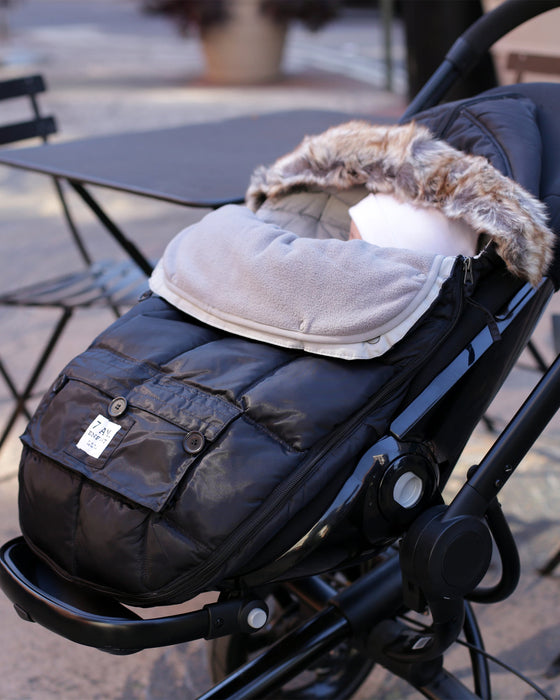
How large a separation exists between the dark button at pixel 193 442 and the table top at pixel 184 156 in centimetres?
83

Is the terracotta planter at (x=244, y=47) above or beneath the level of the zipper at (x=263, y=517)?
beneath

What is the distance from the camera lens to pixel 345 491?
1.25 meters

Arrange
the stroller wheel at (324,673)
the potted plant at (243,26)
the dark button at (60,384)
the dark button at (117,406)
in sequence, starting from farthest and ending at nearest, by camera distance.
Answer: the potted plant at (243,26), the stroller wheel at (324,673), the dark button at (60,384), the dark button at (117,406)

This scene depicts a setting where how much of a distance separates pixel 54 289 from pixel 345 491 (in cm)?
156

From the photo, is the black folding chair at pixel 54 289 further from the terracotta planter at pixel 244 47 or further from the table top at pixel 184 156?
the terracotta planter at pixel 244 47

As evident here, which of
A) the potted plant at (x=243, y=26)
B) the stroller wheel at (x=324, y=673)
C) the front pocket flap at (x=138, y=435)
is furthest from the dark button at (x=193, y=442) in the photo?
the potted plant at (x=243, y=26)

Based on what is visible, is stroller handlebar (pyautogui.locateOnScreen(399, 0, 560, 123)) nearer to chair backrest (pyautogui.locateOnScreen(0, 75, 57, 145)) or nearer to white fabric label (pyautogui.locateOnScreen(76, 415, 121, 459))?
white fabric label (pyautogui.locateOnScreen(76, 415, 121, 459))

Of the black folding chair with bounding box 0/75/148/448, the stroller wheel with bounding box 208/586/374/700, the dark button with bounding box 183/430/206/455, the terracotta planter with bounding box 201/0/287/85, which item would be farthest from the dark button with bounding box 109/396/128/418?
the terracotta planter with bounding box 201/0/287/85

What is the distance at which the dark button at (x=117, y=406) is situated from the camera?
127cm

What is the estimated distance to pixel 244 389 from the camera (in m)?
1.27

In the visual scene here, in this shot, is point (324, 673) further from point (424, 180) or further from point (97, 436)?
point (424, 180)

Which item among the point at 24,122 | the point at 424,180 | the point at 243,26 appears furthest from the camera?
the point at 243,26

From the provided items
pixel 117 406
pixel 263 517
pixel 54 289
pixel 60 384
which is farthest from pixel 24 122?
pixel 263 517

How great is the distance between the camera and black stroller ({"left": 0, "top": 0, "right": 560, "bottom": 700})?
1.21 m
